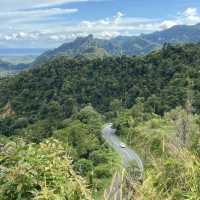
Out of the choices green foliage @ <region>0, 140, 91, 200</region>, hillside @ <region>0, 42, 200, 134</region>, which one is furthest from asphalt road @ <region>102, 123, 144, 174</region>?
green foliage @ <region>0, 140, 91, 200</region>

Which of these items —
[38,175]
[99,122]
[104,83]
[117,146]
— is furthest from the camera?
[104,83]

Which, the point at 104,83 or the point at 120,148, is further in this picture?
the point at 104,83

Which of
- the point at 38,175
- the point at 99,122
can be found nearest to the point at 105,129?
the point at 99,122

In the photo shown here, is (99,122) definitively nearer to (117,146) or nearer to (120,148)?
(117,146)

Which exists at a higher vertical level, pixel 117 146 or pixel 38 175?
pixel 38 175

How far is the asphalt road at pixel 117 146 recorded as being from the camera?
64669 millimetres

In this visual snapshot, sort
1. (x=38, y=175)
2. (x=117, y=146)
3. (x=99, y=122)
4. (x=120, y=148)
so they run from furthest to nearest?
(x=99, y=122), (x=117, y=146), (x=120, y=148), (x=38, y=175)

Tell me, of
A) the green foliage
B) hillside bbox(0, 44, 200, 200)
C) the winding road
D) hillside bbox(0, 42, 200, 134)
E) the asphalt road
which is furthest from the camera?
hillside bbox(0, 42, 200, 134)

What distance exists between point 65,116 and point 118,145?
33.0 metres

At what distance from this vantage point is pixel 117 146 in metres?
76.6

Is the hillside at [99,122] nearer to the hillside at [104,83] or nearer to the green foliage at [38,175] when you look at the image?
the green foliage at [38,175]

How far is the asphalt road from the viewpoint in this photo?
64669 mm

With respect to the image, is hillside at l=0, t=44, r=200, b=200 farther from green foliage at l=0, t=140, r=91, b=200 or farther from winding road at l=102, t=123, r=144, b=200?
winding road at l=102, t=123, r=144, b=200

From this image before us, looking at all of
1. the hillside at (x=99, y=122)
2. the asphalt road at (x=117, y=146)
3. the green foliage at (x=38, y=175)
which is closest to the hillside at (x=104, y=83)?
the hillside at (x=99, y=122)
